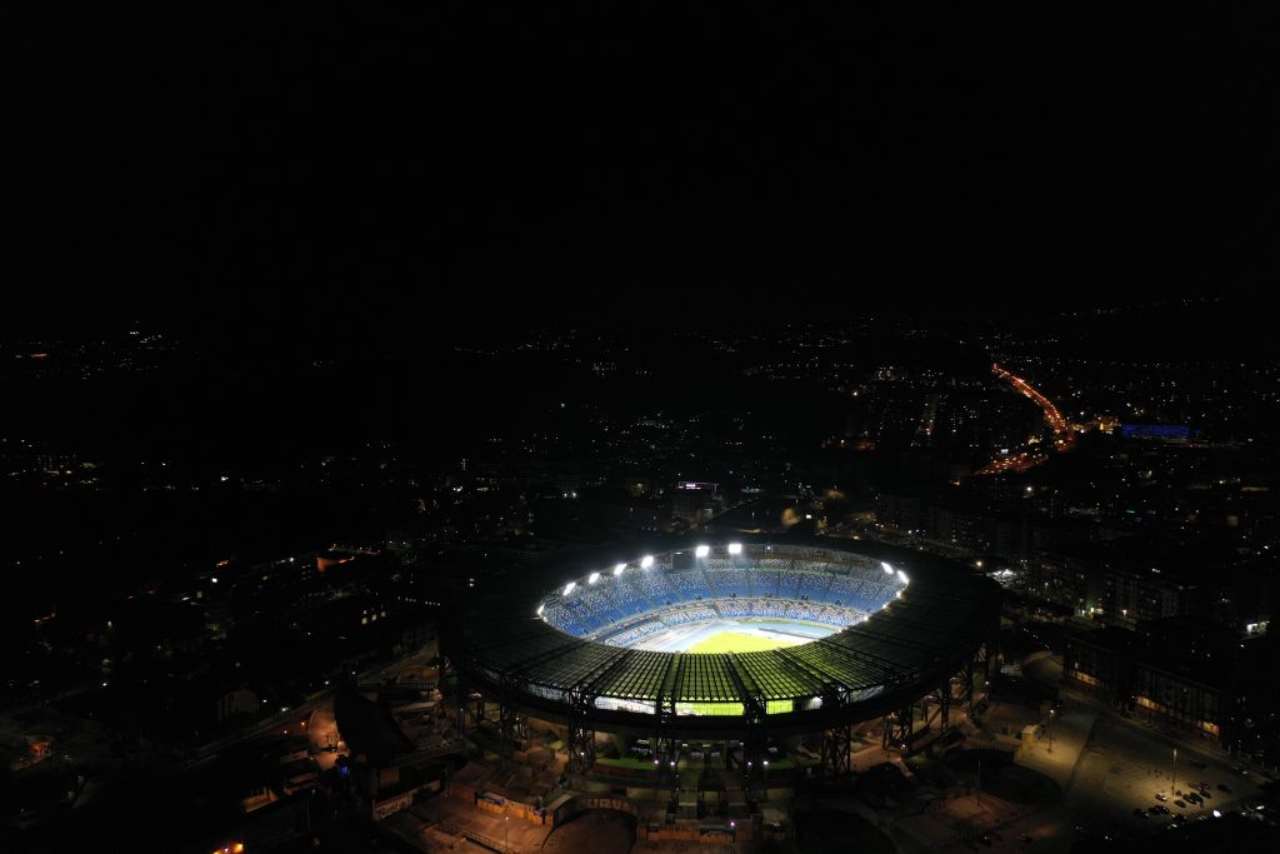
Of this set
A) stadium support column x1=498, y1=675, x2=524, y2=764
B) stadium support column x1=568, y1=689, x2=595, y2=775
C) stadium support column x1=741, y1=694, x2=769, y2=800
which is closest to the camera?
stadium support column x1=741, y1=694, x2=769, y2=800

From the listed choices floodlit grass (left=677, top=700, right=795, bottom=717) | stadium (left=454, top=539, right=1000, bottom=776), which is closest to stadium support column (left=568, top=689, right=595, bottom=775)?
A: stadium (left=454, top=539, right=1000, bottom=776)

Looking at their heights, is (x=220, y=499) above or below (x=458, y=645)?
below

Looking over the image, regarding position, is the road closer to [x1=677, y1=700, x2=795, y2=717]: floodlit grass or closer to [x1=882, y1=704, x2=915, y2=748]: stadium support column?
[x1=882, y1=704, x2=915, y2=748]: stadium support column

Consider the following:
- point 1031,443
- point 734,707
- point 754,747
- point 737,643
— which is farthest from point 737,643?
point 1031,443

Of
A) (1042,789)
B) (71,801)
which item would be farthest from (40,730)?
(1042,789)

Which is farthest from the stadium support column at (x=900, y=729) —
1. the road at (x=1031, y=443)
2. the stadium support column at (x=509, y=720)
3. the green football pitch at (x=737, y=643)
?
the road at (x=1031, y=443)

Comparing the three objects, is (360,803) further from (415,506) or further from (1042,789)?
(415,506)
